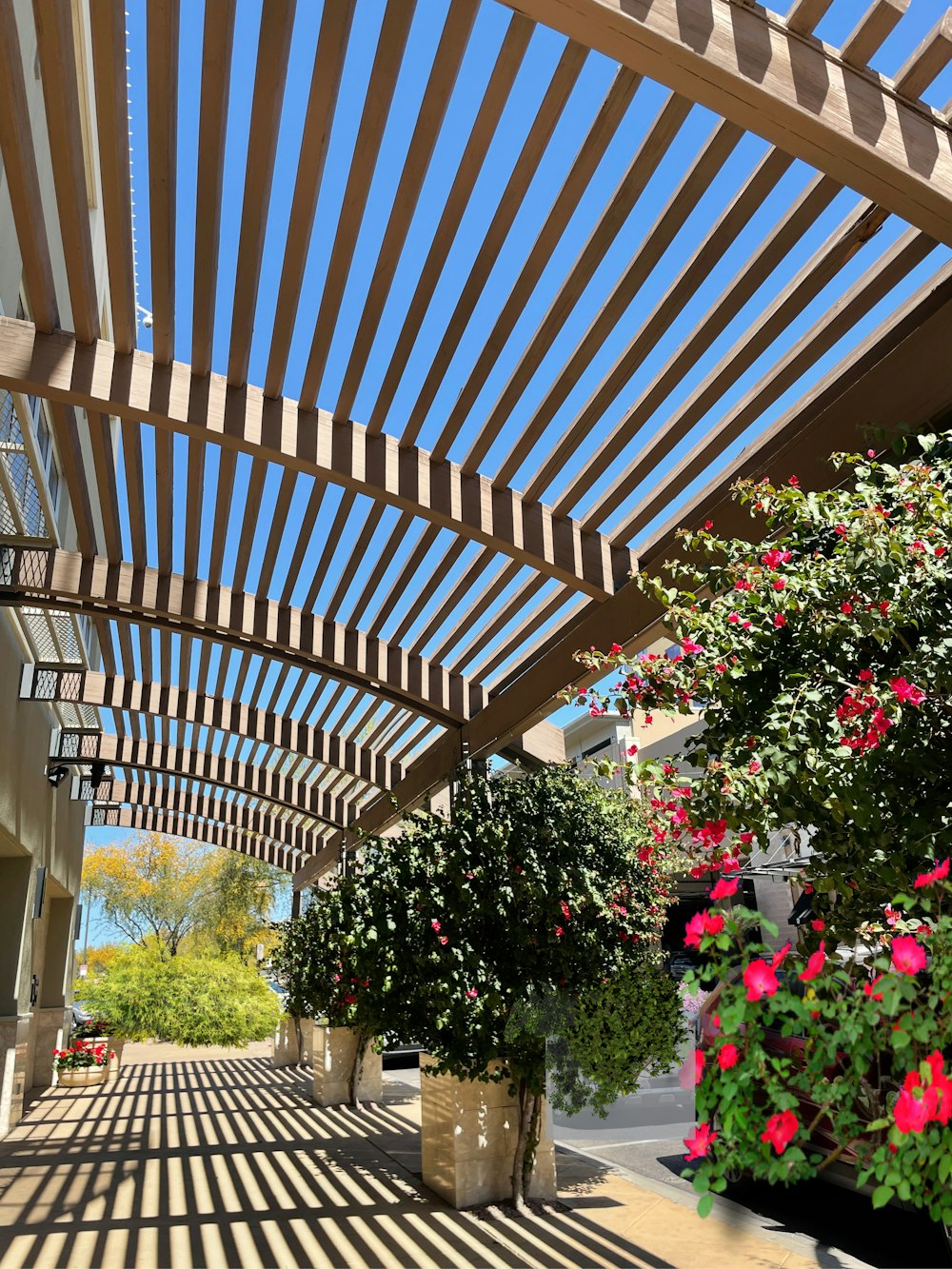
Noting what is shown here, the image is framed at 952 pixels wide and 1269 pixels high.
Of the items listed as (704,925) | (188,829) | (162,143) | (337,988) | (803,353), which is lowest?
(337,988)

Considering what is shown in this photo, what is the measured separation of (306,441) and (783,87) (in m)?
3.31

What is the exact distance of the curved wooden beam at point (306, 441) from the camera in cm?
537

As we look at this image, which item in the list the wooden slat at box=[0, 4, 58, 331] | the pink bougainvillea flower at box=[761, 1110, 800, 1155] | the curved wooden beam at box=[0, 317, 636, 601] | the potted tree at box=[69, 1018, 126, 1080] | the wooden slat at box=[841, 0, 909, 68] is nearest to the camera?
the pink bougainvillea flower at box=[761, 1110, 800, 1155]

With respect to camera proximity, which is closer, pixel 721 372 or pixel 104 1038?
pixel 721 372

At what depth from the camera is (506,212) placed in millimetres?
4172

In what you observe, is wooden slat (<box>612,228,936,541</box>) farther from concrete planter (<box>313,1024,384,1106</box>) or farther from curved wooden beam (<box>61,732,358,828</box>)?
curved wooden beam (<box>61,732,358,828</box>)

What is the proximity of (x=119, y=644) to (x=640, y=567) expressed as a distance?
6.27 m

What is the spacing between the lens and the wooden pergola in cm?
329

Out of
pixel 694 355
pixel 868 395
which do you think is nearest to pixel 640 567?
pixel 694 355

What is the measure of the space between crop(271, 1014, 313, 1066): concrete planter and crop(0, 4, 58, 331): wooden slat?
1401 centimetres

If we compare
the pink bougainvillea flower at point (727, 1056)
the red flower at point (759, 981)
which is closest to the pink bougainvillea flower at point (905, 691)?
the red flower at point (759, 981)

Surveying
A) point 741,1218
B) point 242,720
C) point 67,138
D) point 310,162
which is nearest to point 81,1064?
point 242,720

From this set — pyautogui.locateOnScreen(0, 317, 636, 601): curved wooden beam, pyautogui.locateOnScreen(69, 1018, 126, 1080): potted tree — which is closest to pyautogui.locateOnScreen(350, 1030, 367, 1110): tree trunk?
pyautogui.locateOnScreen(69, 1018, 126, 1080): potted tree

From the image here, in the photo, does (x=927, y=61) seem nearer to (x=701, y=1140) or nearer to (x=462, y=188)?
(x=462, y=188)
